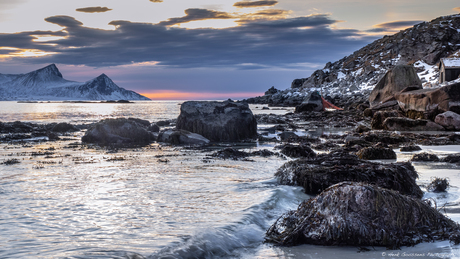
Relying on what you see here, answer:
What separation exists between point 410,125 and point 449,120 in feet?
6.89

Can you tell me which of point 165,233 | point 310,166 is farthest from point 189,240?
point 310,166

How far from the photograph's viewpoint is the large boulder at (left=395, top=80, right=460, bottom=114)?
22859mm

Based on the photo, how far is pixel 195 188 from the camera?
313 inches

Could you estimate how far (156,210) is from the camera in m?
6.16

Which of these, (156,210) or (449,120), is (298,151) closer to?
(156,210)

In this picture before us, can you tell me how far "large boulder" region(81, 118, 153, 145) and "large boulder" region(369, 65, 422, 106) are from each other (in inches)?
1008

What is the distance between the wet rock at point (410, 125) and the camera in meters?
21.4

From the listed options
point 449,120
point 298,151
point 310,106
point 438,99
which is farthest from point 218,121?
point 310,106

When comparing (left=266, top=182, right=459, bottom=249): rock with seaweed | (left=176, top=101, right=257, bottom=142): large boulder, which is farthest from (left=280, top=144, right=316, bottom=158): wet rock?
(left=266, top=182, right=459, bottom=249): rock with seaweed

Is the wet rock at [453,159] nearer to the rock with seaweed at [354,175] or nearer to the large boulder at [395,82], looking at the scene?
the rock with seaweed at [354,175]

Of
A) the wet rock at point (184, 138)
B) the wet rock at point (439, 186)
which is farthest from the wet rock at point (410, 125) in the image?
the wet rock at point (439, 186)

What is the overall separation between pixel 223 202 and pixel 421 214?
342 centimetres

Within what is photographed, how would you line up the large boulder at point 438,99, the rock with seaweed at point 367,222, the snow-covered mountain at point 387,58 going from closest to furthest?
the rock with seaweed at point 367,222 → the large boulder at point 438,99 → the snow-covered mountain at point 387,58

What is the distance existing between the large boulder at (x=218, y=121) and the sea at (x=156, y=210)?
8419 millimetres
